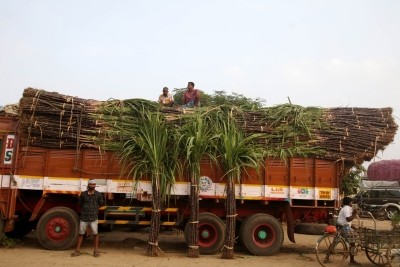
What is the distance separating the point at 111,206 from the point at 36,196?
1.89 m

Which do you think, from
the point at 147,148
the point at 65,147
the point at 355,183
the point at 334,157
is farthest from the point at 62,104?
the point at 355,183

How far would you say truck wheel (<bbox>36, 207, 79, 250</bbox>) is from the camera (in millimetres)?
9203

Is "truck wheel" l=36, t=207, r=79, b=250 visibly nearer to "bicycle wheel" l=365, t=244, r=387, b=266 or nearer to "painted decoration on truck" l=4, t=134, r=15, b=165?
"painted decoration on truck" l=4, t=134, r=15, b=165

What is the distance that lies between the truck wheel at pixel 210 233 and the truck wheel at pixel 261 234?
0.56 metres

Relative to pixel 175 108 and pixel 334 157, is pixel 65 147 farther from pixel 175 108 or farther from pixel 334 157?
pixel 334 157

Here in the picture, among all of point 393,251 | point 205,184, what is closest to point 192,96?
point 205,184

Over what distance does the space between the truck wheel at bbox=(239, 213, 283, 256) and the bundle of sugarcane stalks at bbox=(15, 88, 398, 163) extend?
157 cm

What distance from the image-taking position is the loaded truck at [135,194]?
9.30 meters

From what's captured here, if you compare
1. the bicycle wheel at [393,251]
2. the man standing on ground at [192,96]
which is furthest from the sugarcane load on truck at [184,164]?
the bicycle wheel at [393,251]

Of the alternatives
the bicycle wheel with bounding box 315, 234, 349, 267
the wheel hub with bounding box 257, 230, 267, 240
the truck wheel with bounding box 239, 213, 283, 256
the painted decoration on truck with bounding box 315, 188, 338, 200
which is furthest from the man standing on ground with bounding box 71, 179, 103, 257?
the painted decoration on truck with bounding box 315, 188, 338, 200

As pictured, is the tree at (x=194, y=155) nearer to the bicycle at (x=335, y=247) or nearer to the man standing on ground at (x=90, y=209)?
the man standing on ground at (x=90, y=209)

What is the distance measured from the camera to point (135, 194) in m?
9.44

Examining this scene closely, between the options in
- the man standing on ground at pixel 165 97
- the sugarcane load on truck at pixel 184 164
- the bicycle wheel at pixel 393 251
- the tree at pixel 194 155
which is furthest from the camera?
the man standing on ground at pixel 165 97

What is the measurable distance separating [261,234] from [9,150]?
622 cm
